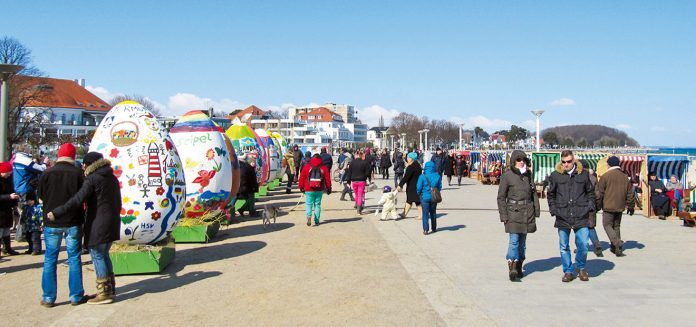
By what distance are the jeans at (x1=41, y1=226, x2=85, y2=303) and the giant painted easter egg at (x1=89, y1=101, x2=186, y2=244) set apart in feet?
5.16

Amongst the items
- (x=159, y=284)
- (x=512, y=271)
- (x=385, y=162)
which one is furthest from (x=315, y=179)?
(x=385, y=162)

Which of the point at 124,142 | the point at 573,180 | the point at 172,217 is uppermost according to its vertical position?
the point at 124,142

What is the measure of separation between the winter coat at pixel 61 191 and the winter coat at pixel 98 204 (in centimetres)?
9

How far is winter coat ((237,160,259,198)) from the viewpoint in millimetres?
14797

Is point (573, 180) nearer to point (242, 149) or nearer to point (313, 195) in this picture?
point (313, 195)

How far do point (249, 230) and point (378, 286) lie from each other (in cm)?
612

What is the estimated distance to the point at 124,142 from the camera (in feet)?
29.0

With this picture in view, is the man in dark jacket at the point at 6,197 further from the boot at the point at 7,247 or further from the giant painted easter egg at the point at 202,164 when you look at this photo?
the giant painted easter egg at the point at 202,164

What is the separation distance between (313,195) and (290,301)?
22.1 feet

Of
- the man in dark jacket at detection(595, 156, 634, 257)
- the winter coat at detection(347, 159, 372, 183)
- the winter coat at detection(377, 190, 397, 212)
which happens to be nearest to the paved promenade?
the man in dark jacket at detection(595, 156, 634, 257)

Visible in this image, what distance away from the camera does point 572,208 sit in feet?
26.3

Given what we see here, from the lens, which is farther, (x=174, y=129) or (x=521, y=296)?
(x=174, y=129)

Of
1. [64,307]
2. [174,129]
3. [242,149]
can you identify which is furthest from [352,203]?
[64,307]

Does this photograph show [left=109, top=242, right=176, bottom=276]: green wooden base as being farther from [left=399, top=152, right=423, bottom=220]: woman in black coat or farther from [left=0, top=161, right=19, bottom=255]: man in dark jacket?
[left=399, top=152, right=423, bottom=220]: woman in black coat
